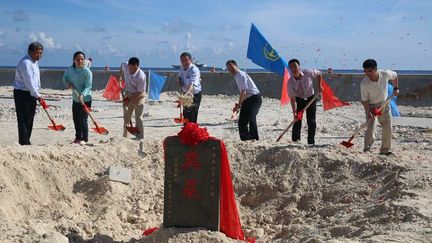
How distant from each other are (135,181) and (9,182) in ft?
4.85

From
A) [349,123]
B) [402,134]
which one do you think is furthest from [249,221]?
[349,123]

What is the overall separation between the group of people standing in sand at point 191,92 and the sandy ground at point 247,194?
832 millimetres

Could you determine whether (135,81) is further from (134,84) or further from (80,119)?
(80,119)

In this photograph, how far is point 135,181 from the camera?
20.9 feet

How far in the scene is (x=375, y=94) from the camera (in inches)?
279

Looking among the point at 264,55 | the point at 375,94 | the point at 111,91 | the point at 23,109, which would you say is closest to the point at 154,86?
the point at 111,91

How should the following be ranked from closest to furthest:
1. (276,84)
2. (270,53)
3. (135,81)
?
(135,81) < (270,53) < (276,84)

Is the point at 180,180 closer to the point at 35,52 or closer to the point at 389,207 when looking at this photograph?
the point at 389,207

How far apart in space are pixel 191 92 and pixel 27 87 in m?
2.39

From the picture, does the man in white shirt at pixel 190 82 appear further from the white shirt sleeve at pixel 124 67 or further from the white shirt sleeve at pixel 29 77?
the white shirt sleeve at pixel 29 77

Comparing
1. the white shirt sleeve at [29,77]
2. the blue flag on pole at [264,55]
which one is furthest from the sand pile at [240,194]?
the blue flag on pole at [264,55]

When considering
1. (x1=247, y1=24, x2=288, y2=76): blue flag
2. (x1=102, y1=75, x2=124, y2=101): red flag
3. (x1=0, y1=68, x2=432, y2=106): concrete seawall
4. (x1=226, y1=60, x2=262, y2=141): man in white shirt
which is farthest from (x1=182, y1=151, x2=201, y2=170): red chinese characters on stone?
(x1=0, y1=68, x2=432, y2=106): concrete seawall

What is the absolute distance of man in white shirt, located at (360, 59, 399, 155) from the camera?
6934mm

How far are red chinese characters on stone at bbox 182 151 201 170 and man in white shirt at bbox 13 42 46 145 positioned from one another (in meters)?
3.45
